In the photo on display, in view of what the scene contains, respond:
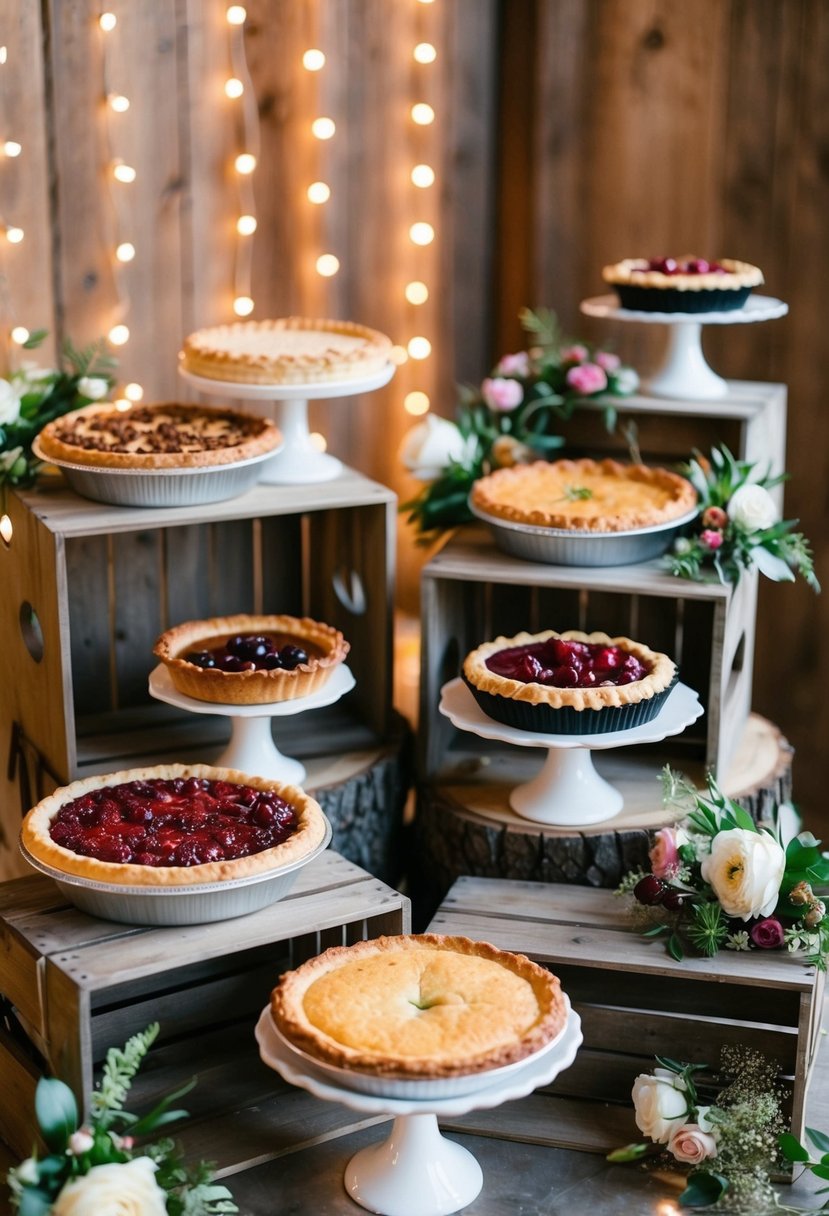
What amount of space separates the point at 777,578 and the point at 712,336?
1.04 metres

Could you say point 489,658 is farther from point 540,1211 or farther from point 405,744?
point 540,1211

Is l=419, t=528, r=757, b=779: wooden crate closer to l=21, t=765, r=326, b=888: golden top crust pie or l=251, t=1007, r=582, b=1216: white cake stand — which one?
l=21, t=765, r=326, b=888: golden top crust pie

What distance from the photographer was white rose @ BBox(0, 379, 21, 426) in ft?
8.57

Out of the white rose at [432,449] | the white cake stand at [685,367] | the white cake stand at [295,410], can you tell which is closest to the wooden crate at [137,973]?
the white cake stand at [295,410]

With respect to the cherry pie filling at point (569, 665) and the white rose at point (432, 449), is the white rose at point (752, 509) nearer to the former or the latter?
the cherry pie filling at point (569, 665)

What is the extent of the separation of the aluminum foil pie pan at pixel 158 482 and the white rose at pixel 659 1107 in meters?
1.12

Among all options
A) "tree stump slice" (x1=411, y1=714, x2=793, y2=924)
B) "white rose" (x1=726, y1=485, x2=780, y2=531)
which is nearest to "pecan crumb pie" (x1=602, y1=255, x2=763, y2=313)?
"white rose" (x1=726, y1=485, x2=780, y2=531)

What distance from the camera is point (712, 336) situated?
3.49m

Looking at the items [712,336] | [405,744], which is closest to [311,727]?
[405,744]

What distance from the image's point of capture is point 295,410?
2.76 m

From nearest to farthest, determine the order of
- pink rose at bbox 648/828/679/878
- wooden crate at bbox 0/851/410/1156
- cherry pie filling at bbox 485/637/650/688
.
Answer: wooden crate at bbox 0/851/410/1156 < pink rose at bbox 648/828/679/878 < cherry pie filling at bbox 485/637/650/688

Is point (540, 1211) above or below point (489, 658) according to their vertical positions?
below

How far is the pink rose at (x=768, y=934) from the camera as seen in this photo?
7.22 feet

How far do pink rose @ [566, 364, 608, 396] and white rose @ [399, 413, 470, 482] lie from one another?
9.1 inches
